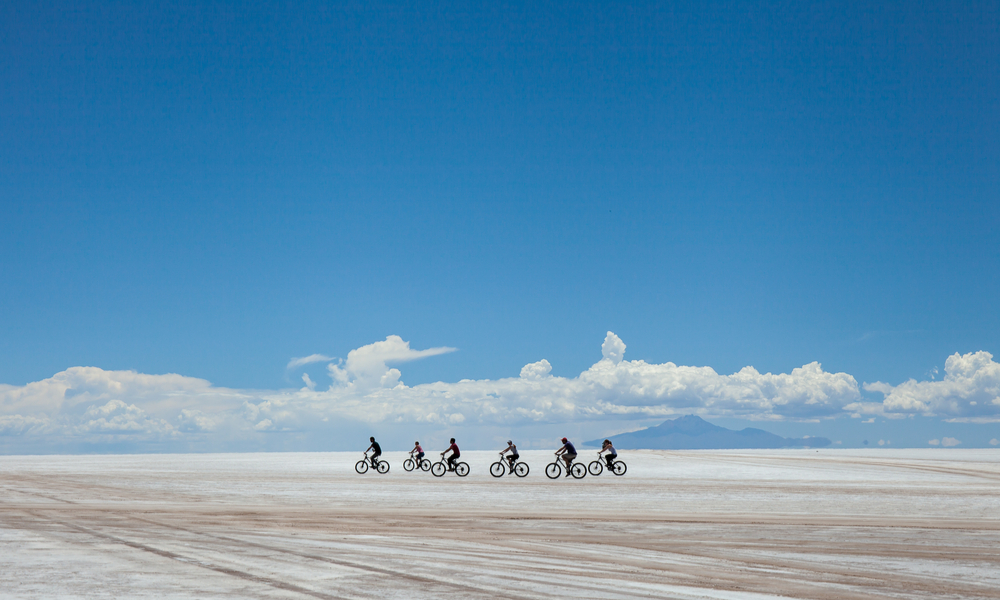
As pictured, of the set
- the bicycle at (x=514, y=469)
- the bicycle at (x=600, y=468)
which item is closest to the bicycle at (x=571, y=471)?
the bicycle at (x=600, y=468)

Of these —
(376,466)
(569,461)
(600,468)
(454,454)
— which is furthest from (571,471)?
(376,466)

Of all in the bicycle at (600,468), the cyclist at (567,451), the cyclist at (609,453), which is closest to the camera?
the cyclist at (567,451)

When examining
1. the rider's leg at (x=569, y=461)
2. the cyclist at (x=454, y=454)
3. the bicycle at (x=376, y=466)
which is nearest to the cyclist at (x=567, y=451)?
the rider's leg at (x=569, y=461)

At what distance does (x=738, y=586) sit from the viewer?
10.9 metres

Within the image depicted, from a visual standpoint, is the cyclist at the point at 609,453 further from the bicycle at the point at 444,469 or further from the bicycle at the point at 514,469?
the bicycle at the point at 444,469

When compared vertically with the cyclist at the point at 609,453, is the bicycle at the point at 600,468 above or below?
below

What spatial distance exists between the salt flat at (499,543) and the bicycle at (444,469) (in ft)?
32.7

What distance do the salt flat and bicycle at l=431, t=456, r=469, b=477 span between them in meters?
9.97

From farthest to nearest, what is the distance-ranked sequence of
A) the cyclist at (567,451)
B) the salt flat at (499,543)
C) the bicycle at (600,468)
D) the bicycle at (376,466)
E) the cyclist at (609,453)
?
the bicycle at (376,466) < the bicycle at (600,468) < the cyclist at (609,453) < the cyclist at (567,451) < the salt flat at (499,543)

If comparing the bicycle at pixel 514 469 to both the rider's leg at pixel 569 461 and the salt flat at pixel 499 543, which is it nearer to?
the rider's leg at pixel 569 461

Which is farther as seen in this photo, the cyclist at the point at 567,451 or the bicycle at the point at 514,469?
the bicycle at the point at 514,469

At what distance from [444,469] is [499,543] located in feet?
89.2

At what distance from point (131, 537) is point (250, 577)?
6097 millimetres

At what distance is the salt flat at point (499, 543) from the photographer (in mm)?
10680
